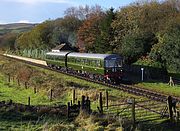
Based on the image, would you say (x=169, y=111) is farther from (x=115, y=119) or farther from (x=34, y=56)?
(x=34, y=56)

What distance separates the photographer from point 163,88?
3962 centimetres

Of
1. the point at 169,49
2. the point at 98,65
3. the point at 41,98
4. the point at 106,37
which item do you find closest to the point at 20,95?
the point at 41,98

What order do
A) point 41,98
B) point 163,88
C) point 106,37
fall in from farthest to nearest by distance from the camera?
point 106,37, point 163,88, point 41,98

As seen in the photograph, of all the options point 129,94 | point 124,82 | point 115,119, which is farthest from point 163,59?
point 115,119

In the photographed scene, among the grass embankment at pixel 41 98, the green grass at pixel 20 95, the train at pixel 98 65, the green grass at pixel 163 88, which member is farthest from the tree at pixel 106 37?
the green grass at pixel 20 95

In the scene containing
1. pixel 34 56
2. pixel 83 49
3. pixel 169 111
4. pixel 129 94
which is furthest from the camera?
pixel 34 56

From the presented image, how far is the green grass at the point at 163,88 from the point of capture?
3631 centimetres

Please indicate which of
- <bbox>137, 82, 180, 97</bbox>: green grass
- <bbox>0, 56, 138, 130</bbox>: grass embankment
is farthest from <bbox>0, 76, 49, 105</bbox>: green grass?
<bbox>137, 82, 180, 97</bbox>: green grass

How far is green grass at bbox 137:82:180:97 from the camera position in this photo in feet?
119

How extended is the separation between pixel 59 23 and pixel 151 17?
202ft

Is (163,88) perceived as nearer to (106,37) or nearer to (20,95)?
(20,95)

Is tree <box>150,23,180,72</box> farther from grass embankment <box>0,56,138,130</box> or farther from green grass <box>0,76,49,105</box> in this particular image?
green grass <box>0,76,49,105</box>

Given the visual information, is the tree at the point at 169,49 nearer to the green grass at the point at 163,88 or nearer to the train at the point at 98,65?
the green grass at the point at 163,88

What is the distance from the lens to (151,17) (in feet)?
200
